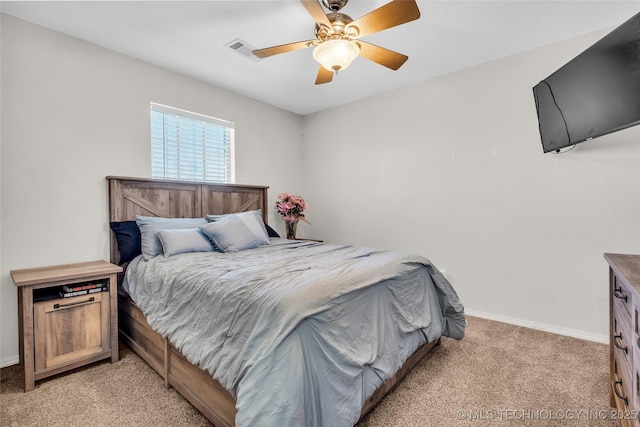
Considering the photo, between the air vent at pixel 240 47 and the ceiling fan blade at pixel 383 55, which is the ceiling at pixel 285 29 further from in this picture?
the ceiling fan blade at pixel 383 55

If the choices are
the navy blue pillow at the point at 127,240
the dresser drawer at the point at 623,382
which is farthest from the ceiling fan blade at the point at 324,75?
the dresser drawer at the point at 623,382

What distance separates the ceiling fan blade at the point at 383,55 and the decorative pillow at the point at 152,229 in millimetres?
2202

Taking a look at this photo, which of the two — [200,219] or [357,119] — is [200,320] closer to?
[200,219]

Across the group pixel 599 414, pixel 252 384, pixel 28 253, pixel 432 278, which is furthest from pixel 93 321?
pixel 599 414

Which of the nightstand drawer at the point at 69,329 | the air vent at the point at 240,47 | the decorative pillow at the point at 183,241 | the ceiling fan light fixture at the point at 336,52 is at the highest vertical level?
the air vent at the point at 240,47

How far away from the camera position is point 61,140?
2.42 metres

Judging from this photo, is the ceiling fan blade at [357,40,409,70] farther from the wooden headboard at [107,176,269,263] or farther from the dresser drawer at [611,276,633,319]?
the wooden headboard at [107,176,269,263]

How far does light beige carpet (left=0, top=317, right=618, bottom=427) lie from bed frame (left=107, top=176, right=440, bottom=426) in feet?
0.31

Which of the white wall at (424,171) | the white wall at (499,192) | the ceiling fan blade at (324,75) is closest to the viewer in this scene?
the white wall at (424,171)

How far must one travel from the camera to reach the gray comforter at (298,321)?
1174 millimetres

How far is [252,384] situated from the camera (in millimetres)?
1164

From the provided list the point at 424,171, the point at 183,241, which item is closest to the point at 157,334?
the point at 183,241

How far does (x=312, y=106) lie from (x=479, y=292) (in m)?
3.22

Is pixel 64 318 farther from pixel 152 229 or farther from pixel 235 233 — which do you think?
pixel 235 233
